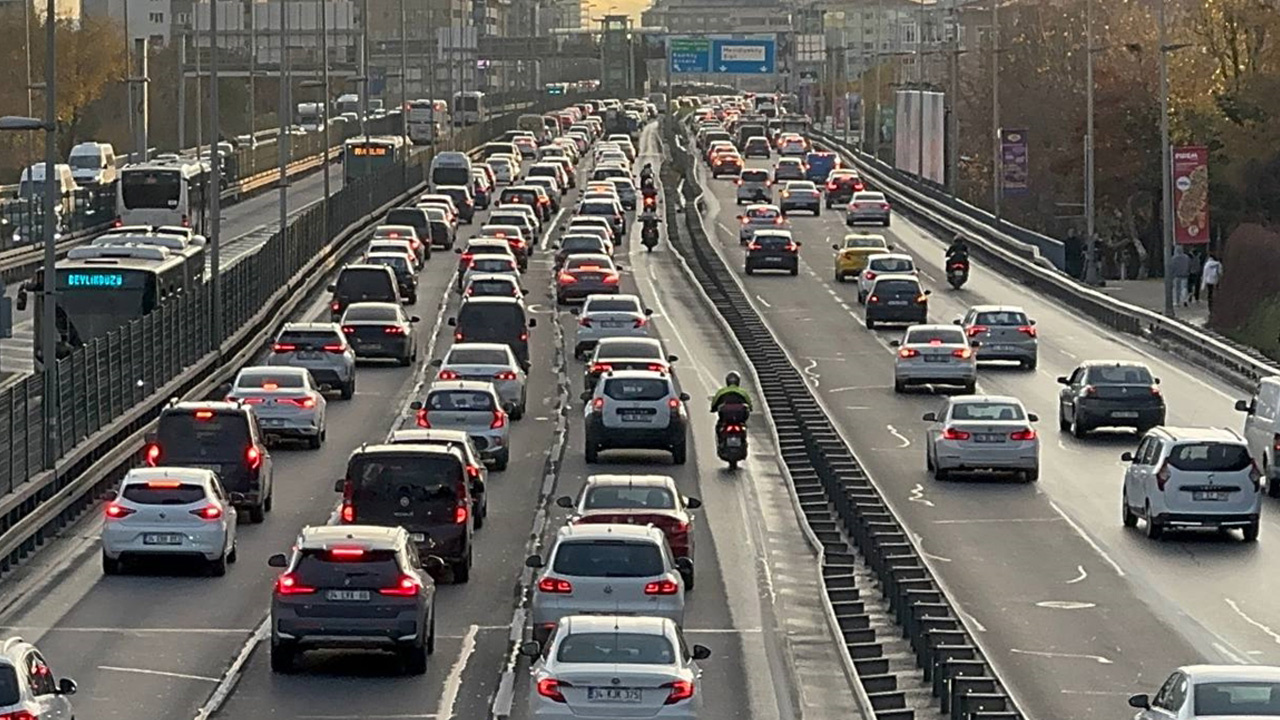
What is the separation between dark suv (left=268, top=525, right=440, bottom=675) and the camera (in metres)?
25.0

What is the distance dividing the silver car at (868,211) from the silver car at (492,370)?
52236 millimetres

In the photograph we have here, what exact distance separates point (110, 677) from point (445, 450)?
638 centimetres

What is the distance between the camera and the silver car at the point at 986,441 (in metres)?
41.3

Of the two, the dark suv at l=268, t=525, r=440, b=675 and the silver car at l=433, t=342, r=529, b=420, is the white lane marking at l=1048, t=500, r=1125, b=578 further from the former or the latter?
the silver car at l=433, t=342, r=529, b=420

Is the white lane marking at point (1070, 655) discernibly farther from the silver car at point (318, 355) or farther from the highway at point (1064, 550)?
the silver car at point (318, 355)

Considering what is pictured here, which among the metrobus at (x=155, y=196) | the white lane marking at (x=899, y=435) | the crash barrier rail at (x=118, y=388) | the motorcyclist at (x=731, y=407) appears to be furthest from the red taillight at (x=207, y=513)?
the metrobus at (x=155, y=196)

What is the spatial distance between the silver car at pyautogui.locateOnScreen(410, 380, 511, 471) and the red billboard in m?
29.7

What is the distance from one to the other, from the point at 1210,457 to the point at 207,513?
12.2 meters

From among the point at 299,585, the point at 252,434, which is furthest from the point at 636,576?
the point at 252,434

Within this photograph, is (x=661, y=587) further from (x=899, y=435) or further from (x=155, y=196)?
(x=155, y=196)

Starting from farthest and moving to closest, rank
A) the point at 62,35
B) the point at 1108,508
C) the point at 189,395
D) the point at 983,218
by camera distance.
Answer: the point at 62,35
the point at 983,218
the point at 189,395
the point at 1108,508

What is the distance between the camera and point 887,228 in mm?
101375

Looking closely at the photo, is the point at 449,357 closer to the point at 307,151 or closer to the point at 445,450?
the point at 445,450

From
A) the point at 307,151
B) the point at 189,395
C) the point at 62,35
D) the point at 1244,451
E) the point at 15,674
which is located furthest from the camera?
the point at 307,151
